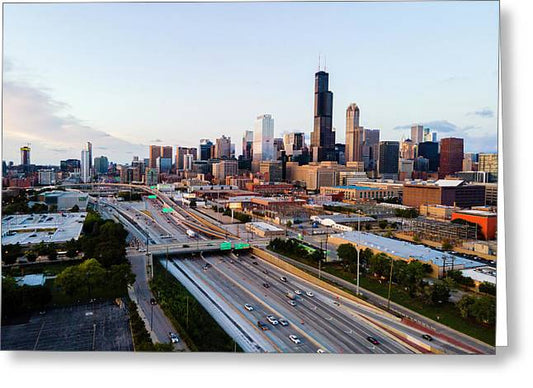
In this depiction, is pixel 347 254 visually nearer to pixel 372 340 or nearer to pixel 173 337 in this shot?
pixel 372 340

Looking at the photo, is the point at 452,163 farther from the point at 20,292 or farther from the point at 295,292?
the point at 20,292

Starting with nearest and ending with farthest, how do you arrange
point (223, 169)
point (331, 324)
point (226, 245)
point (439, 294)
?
point (331, 324)
point (439, 294)
point (226, 245)
point (223, 169)

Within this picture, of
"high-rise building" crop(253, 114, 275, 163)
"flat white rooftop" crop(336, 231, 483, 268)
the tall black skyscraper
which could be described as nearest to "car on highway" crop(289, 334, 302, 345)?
"flat white rooftop" crop(336, 231, 483, 268)

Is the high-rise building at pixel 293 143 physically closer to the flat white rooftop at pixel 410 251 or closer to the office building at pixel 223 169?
the office building at pixel 223 169

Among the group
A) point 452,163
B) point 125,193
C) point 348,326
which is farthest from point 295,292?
point 452,163

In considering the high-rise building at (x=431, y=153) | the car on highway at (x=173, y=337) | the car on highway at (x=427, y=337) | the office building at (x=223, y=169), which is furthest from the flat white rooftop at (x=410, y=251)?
the high-rise building at (x=431, y=153)

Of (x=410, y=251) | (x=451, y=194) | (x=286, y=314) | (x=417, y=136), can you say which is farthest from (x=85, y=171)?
(x=417, y=136)
